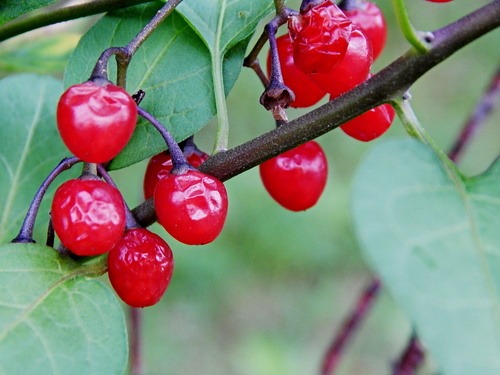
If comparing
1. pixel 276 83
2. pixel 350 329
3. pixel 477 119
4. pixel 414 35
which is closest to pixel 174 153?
pixel 276 83

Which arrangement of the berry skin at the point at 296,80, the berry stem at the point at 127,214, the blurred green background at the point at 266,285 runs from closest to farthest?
the berry stem at the point at 127,214 → the berry skin at the point at 296,80 → the blurred green background at the point at 266,285

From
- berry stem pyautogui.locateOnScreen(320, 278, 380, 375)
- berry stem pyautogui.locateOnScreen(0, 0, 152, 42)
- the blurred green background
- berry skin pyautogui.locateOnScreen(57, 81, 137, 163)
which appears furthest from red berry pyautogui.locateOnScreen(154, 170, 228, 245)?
the blurred green background

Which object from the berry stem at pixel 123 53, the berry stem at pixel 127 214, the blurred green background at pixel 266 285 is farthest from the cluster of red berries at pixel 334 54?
the blurred green background at pixel 266 285

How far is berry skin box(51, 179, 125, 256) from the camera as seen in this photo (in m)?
0.98

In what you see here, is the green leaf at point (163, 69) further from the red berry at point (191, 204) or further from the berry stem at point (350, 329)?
the berry stem at point (350, 329)

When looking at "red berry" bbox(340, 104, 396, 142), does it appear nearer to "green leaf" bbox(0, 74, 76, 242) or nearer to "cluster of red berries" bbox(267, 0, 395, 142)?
"cluster of red berries" bbox(267, 0, 395, 142)

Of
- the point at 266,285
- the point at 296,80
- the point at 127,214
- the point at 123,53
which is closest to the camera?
the point at 123,53

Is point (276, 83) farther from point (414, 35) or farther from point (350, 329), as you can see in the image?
point (350, 329)

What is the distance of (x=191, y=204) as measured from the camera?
1.01 metres

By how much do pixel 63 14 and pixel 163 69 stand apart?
0.67 ft

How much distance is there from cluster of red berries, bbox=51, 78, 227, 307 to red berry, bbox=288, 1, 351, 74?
0.92ft

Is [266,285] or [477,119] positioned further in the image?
[266,285]

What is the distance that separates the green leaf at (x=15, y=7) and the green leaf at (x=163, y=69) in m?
0.14

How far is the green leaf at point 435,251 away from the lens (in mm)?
660
